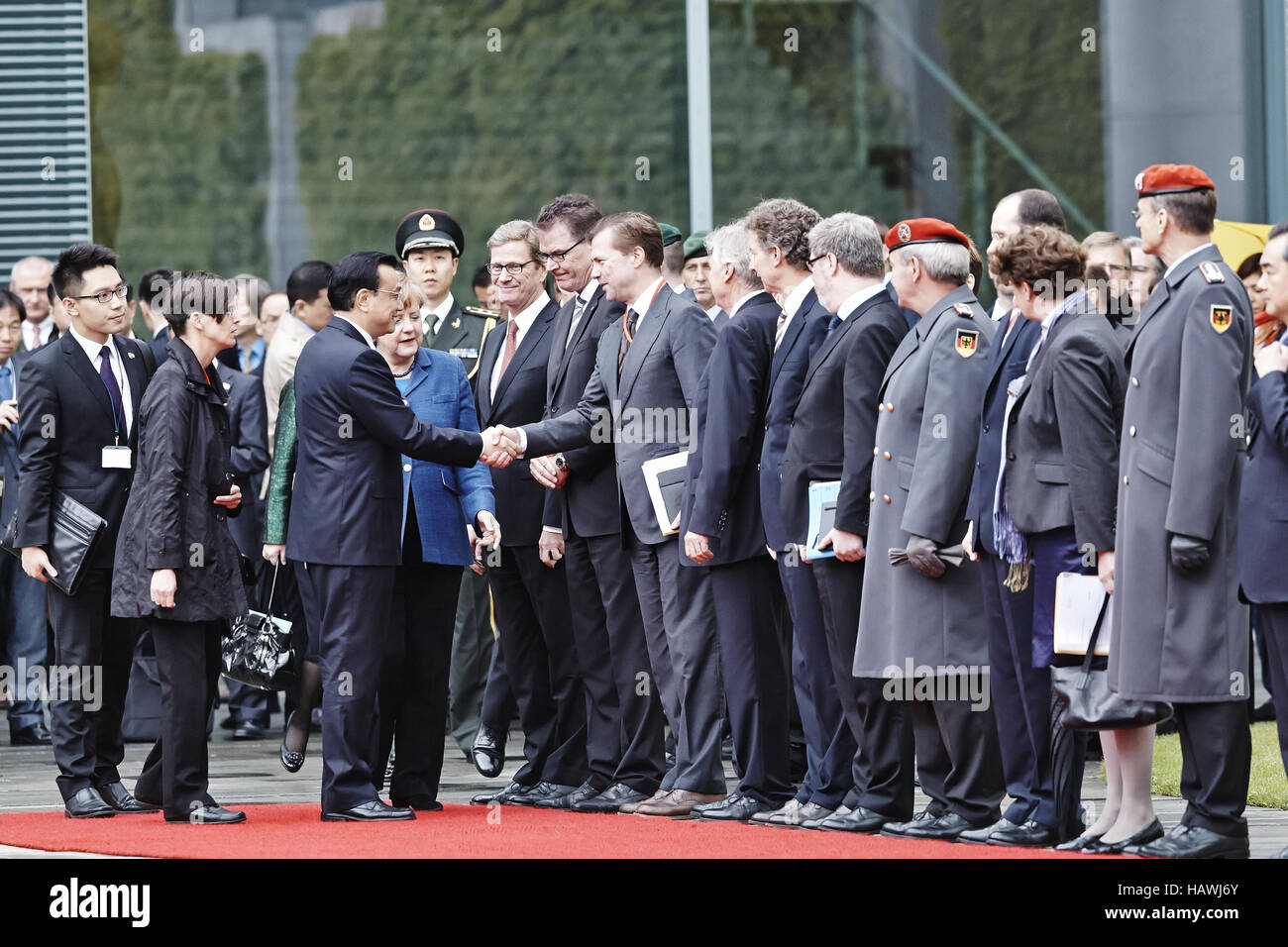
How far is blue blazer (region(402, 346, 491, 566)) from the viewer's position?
23.9 ft

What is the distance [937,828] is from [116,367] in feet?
12.0

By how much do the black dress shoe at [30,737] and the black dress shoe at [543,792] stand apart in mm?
3333

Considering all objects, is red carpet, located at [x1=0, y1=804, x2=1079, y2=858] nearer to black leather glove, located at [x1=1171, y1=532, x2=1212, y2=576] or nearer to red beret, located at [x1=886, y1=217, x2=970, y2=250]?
black leather glove, located at [x1=1171, y1=532, x2=1212, y2=576]

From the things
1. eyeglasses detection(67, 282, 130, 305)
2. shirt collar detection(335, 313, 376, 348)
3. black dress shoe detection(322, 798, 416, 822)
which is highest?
eyeglasses detection(67, 282, 130, 305)

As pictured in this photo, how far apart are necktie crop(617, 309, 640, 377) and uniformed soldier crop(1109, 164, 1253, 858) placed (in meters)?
2.23

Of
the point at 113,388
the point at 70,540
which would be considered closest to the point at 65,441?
the point at 113,388

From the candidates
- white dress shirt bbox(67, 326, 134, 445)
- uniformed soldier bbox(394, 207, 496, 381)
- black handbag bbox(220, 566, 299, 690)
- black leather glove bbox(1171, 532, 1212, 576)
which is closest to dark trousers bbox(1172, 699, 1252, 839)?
black leather glove bbox(1171, 532, 1212, 576)

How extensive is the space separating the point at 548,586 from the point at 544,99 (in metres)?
6.25

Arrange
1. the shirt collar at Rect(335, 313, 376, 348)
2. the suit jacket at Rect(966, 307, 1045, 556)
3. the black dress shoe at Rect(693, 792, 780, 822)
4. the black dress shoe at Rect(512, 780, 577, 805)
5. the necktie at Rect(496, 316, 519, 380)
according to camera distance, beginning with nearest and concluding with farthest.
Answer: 1. the suit jacket at Rect(966, 307, 1045, 556)
2. the black dress shoe at Rect(693, 792, 780, 822)
3. the shirt collar at Rect(335, 313, 376, 348)
4. the black dress shoe at Rect(512, 780, 577, 805)
5. the necktie at Rect(496, 316, 519, 380)

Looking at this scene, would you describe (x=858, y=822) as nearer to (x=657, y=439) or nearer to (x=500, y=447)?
(x=657, y=439)

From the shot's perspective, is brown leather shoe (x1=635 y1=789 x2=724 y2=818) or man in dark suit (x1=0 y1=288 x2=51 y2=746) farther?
man in dark suit (x1=0 y1=288 x2=51 y2=746)

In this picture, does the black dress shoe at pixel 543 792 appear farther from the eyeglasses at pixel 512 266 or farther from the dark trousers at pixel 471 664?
the eyeglasses at pixel 512 266

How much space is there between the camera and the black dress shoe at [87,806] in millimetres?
7266

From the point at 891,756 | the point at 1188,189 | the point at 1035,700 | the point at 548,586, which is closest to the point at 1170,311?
the point at 1188,189
